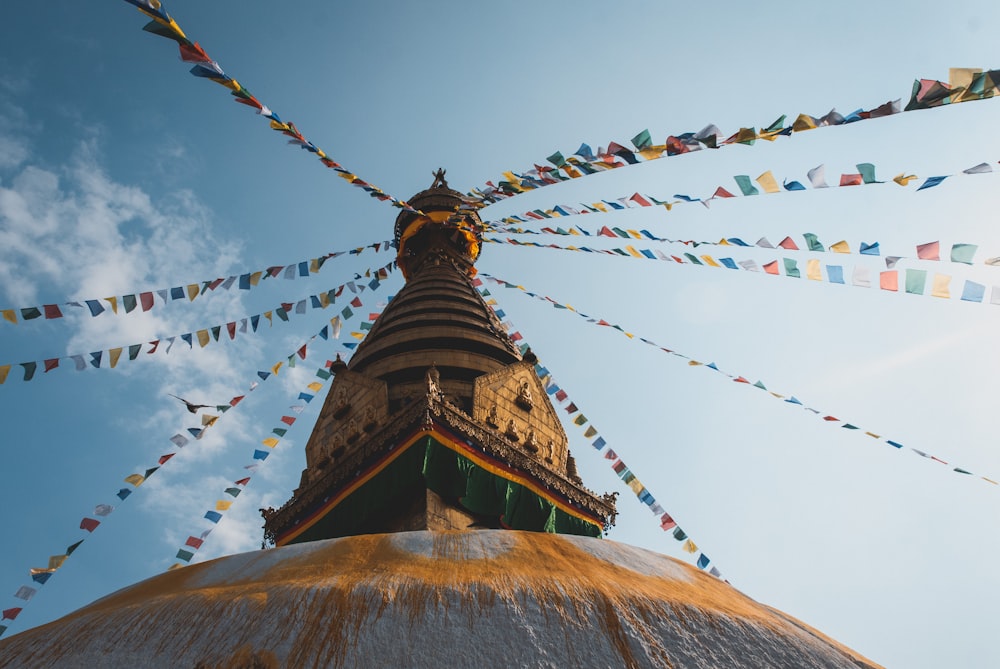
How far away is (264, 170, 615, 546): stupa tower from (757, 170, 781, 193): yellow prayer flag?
4.79m

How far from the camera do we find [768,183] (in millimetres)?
8406

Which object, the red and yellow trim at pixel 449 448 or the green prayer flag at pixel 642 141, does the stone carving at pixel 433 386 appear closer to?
the red and yellow trim at pixel 449 448

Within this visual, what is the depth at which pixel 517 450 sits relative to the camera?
35.5ft

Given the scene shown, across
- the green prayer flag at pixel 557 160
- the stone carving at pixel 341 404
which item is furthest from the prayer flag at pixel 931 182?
the stone carving at pixel 341 404

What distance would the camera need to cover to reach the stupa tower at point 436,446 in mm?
10125

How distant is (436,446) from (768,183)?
204 inches

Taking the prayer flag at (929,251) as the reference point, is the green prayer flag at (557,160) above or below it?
above

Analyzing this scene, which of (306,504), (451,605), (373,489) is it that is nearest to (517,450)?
(373,489)

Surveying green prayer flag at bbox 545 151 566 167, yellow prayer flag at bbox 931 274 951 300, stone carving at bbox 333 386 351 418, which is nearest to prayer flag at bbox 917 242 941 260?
yellow prayer flag at bbox 931 274 951 300

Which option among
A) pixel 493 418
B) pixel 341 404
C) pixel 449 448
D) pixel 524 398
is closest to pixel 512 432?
pixel 493 418

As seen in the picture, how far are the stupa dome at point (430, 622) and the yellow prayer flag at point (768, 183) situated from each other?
549 cm

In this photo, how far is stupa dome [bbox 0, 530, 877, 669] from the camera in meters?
3.31

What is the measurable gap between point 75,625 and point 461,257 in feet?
48.5

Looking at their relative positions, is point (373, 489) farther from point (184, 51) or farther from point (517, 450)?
point (184, 51)
